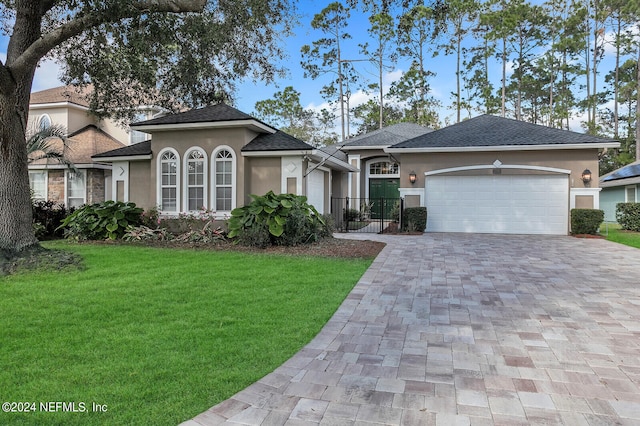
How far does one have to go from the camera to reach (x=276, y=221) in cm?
941

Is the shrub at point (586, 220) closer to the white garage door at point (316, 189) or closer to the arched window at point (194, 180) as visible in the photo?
the white garage door at point (316, 189)

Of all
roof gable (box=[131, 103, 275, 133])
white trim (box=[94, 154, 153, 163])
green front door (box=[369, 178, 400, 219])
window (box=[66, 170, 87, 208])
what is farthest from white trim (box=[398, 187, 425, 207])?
window (box=[66, 170, 87, 208])

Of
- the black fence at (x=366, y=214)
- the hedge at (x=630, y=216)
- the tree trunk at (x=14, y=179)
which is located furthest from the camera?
the black fence at (x=366, y=214)

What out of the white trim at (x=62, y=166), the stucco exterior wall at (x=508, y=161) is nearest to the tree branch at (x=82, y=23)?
the stucco exterior wall at (x=508, y=161)

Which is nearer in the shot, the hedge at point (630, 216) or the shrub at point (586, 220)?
the shrub at point (586, 220)

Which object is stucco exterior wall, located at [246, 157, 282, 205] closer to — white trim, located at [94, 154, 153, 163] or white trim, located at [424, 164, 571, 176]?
white trim, located at [94, 154, 153, 163]

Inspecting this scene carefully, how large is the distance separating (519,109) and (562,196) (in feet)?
65.5

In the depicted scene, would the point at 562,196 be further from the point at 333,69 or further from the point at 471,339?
the point at 333,69

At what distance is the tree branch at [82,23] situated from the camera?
21.7 feet

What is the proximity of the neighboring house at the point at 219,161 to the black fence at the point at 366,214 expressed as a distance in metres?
3.44

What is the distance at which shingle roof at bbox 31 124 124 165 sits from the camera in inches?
639

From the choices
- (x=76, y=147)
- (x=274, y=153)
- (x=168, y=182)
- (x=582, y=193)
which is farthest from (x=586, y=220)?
(x=76, y=147)

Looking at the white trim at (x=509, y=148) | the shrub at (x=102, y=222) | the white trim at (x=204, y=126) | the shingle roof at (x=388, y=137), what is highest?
the shingle roof at (x=388, y=137)

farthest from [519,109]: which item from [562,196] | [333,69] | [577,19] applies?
[562,196]
